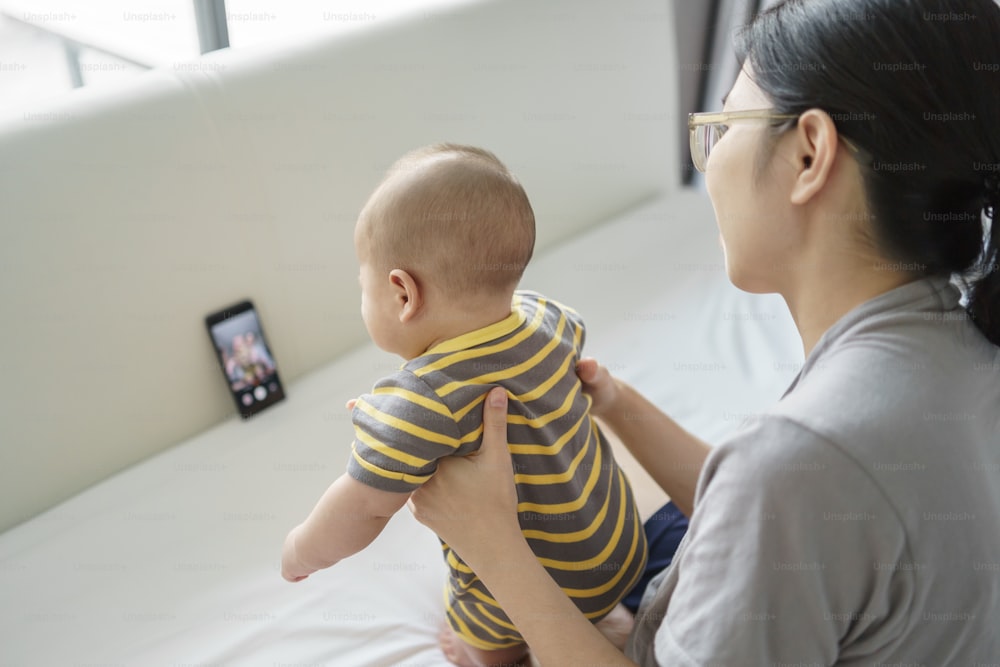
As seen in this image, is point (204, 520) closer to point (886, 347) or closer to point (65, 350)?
point (65, 350)

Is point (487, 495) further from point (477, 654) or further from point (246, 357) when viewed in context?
point (246, 357)

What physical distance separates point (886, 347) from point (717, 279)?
4.43 feet

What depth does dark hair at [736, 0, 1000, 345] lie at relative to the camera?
2.50 feet

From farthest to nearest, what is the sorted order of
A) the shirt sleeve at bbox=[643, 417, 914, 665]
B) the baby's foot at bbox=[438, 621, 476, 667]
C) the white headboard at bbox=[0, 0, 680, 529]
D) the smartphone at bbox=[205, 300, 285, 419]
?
the smartphone at bbox=[205, 300, 285, 419] < the white headboard at bbox=[0, 0, 680, 529] < the baby's foot at bbox=[438, 621, 476, 667] < the shirt sleeve at bbox=[643, 417, 914, 665]

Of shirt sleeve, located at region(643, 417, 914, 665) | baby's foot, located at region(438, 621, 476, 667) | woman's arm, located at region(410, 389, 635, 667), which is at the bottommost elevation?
baby's foot, located at region(438, 621, 476, 667)

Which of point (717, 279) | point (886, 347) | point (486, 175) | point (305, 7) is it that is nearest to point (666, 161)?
point (717, 279)

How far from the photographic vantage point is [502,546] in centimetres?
97

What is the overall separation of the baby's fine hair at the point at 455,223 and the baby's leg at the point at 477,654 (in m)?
0.55

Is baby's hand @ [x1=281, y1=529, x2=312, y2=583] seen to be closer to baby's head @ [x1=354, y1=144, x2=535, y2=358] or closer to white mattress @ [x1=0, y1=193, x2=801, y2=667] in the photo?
white mattress @ [x1=0, y1=193, x2=801, y2=667]

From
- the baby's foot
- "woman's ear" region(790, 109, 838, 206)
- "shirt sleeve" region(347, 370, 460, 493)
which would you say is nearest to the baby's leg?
the baby's foot

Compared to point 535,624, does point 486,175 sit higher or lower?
higher

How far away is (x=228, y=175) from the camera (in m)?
1.52

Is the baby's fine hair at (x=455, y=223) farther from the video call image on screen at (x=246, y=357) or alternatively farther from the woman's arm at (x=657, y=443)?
the video call image on screen at (x=246, y=357)

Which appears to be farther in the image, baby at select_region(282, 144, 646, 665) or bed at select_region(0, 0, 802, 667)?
bed at select_region(0, 0, 802, 667)
